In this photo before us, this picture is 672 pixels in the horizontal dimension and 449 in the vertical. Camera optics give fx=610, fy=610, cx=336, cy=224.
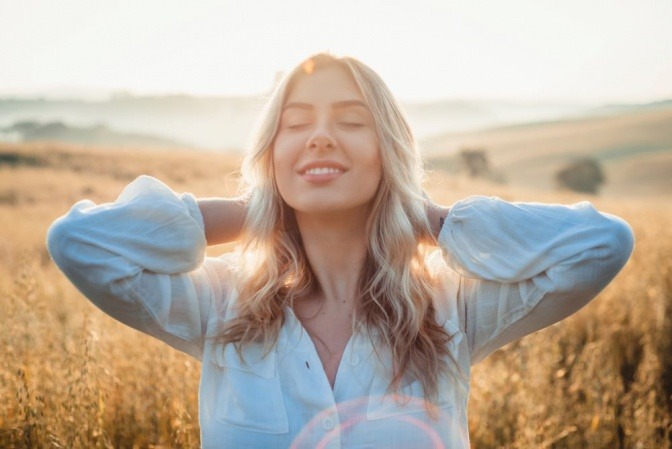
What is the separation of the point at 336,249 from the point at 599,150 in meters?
71.5

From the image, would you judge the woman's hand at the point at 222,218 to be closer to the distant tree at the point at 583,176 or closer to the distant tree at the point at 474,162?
the distant tree at the point at 474,162

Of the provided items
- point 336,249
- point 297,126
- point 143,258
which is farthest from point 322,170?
point 143,258

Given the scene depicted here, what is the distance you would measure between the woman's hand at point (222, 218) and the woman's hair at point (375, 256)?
0.03m

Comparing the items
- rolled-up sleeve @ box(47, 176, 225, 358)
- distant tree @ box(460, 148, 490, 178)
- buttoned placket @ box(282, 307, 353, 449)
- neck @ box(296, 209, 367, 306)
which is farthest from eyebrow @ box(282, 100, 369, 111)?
distant tree @ box(460, 148, 490, 178)

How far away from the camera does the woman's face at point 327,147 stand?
1.98 metres

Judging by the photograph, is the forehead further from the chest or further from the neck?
the chest

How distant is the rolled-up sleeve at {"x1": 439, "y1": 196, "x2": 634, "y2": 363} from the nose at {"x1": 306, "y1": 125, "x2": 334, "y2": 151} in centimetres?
46

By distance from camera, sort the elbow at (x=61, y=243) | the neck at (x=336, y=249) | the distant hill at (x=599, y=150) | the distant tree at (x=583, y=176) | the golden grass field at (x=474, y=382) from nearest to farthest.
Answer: the elbow at (x=61, y=243)
the neck at (x=336, y=249)
the golden grass field at (x=474, y=382)
the distant tree at (x=583, y=176)
the distant hill at (x=599, y=150)

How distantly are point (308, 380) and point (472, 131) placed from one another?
110 metres

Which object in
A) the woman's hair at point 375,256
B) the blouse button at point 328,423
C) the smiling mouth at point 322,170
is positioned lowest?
the blouse button at point 328,423

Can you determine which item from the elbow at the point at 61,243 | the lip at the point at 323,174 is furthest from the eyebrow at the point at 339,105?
the elbow at the point at 61,243

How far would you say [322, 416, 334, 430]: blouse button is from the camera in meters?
1.76

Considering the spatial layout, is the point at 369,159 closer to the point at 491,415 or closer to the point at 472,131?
the point at 491,415

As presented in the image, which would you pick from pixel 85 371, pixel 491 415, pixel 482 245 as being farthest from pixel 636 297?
pixel 85 371
